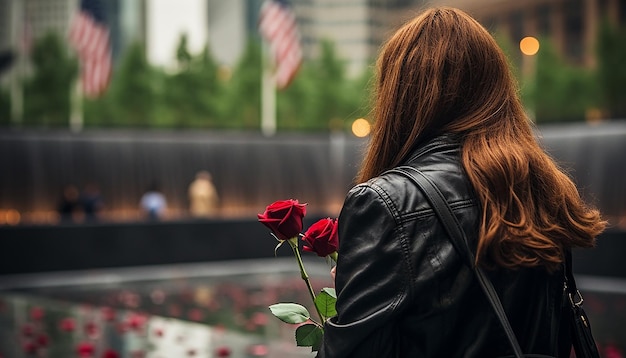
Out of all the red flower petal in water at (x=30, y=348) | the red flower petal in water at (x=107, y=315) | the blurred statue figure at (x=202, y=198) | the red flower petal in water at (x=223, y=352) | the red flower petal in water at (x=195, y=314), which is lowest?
the blurred statue figure at (x=202, y=198)

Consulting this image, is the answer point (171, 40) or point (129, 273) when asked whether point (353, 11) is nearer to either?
point (171, 40)

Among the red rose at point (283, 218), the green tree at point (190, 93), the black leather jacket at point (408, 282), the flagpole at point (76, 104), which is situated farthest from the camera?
the green tree at point (190, 93)

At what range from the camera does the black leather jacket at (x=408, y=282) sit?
61.5 inches

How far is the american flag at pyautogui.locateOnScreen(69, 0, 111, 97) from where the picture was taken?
53.0 ft

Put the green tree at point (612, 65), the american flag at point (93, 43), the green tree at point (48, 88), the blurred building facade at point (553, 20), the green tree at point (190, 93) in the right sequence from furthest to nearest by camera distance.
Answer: the blurred building facade at point (553, 20), the green tree at point (190, 93), the green tree at point (612, 65), the green tree at point (48, 88), the american flag at point (93, 43)

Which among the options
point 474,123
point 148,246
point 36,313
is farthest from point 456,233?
point 148,246

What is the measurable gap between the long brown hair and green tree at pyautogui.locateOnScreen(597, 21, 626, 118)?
25.5 metres

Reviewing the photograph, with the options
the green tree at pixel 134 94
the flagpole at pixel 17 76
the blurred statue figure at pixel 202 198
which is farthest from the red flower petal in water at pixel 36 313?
the green tree at pixel 134 94

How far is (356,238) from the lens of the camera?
1.60 meters

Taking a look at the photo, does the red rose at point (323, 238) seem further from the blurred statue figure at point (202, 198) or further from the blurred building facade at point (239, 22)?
the blurred building facade at point (239, 22)

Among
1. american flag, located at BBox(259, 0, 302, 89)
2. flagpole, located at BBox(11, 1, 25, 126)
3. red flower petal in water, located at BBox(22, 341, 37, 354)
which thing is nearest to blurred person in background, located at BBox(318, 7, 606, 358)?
red flower petal in water, located at BBox(22, 341, 37, 354)

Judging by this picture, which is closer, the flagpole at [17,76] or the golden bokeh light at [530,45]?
the flagpole at [17,76]

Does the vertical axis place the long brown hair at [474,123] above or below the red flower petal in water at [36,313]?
above

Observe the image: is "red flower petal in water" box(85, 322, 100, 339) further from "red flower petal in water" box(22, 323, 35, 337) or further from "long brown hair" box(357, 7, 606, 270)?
"long brown hair" box(357, 7, 606, 270)
